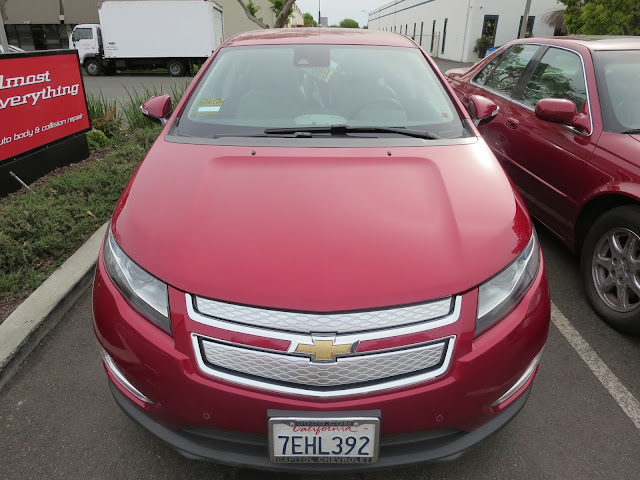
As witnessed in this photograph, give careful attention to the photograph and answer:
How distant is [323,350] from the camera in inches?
55.8

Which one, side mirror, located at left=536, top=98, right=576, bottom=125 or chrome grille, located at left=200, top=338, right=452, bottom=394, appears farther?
side mirror, located at left=536, top=98, right=576, bottom=125

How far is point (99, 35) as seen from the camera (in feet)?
70.3

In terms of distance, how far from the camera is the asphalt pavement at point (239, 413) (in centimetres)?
190

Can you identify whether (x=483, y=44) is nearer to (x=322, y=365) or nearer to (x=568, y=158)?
(x=568, y=158)

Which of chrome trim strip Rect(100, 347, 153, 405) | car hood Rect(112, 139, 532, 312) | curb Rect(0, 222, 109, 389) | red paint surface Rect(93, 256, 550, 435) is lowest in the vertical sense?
curb Rect(0, 222, 109, 389)

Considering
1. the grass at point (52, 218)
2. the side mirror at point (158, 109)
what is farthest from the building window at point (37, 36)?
the side mirror at point (158, 109)

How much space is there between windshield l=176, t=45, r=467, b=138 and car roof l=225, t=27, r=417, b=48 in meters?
0.07

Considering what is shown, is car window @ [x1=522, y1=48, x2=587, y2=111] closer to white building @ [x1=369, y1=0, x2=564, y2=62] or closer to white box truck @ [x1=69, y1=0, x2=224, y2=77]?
white box truck @ [x1=69, y1=0, x2=224, y2=77]

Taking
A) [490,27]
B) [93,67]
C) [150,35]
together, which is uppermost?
[490,27]

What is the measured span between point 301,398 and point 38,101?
4.73 meters

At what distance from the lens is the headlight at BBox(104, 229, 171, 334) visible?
5.10 feet

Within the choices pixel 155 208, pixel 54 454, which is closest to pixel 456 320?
pixel 155 208

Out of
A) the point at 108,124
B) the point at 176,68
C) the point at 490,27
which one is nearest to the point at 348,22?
the point at 490,27

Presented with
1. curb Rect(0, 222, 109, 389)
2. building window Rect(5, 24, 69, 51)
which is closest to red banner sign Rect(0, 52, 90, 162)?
curb Rect(0, 222, 109, 389)
